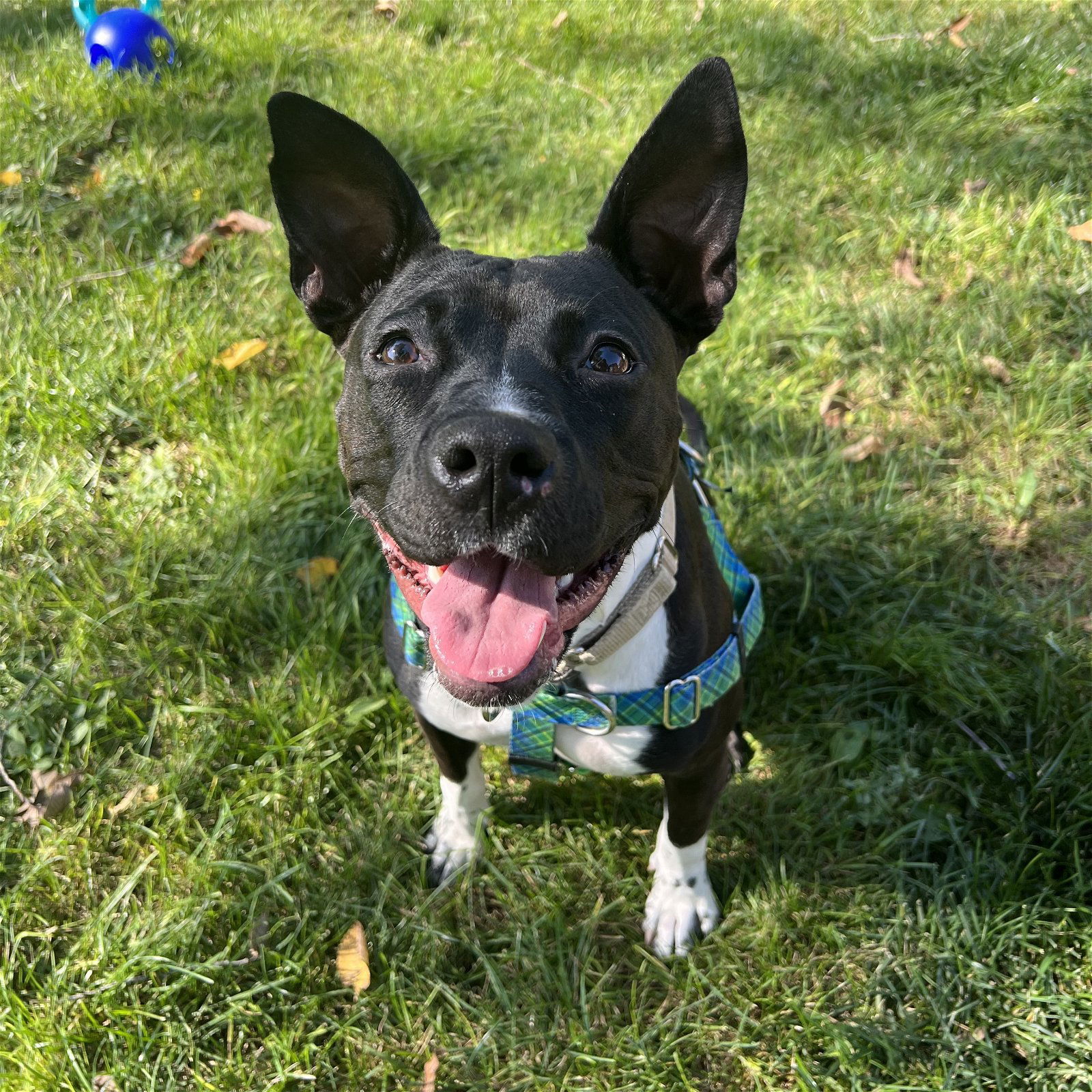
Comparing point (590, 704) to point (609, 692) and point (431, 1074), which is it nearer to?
point (609, 692)

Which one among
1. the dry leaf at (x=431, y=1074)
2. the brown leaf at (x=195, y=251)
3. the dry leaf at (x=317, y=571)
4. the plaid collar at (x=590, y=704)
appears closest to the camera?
the plaid collar at (x=590, y=704)

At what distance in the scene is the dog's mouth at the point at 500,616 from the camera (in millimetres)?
1919

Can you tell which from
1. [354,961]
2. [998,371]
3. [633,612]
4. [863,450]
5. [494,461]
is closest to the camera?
[494,461]

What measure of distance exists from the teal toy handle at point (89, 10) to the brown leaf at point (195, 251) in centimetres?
195

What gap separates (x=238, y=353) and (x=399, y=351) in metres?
2.13

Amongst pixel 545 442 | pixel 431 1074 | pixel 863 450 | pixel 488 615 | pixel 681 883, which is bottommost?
pixel 431 1074

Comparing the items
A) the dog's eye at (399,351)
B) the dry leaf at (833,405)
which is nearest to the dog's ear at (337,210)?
the dog's eye at (399,351)

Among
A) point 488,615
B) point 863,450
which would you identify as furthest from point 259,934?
point 863,450

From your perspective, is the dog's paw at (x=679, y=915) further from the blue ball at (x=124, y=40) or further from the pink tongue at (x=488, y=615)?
the blue ball at (x=124, y=40)

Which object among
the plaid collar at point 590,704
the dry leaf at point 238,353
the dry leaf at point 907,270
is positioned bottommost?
the dry leaf at point 238,353

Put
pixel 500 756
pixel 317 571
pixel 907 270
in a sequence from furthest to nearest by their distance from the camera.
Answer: pixel 907 270, pixel 317 571, pixel 500 756

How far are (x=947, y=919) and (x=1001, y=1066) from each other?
379mm

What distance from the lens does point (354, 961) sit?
8.84 ft

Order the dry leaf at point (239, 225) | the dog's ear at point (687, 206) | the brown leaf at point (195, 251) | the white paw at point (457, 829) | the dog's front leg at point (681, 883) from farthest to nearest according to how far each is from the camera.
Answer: the dry leaf at point (239, 225) < the brown leaf at point (195, 251) < the white paw at point (457, 829) < the dog's front leg at point (681, 883) < the dog's ear at point (687, 206)
